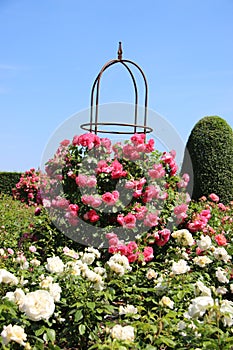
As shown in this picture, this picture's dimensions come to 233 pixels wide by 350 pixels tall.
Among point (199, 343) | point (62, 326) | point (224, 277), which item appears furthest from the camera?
point (224, 277)

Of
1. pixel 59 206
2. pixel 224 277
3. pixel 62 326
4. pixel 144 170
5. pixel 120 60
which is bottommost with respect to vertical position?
pixel 62 326

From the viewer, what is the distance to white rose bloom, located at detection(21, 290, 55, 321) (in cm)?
217

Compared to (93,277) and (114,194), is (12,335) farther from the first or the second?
(114,194)

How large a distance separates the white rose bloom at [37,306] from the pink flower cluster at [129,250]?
59.1 inches

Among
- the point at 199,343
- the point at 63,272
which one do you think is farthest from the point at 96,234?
the point at 199,343

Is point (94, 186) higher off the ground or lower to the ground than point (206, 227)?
higher

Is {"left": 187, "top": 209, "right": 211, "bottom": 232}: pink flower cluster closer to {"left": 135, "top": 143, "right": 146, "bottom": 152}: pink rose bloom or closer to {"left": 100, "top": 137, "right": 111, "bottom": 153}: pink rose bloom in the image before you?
{"left": 135, "top": 143, "right": 146, "bottom": 152}: pink rose bloom

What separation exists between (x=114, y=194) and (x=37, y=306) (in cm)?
175

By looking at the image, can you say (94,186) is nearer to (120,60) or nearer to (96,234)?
(96,234)

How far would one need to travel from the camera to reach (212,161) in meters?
9.14

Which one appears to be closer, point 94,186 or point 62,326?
point 62,326

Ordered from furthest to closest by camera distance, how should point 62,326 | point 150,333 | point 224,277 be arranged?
1. point 224,277
2. point 62,326
3. point 150,333

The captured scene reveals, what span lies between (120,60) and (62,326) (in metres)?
2.80

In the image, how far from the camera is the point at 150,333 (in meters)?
2.44
